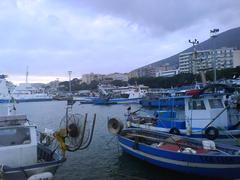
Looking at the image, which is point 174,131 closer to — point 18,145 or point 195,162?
point 195,162

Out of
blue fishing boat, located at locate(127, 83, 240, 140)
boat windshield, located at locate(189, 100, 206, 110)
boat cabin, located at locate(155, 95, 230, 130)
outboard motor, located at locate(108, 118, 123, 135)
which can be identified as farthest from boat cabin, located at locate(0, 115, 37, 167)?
boat windshield, located at locate(189, 100, 206, 110)

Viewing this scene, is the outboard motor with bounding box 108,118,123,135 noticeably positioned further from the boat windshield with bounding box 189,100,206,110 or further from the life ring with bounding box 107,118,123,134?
the boat windshield with bounding box 189,100,206,110

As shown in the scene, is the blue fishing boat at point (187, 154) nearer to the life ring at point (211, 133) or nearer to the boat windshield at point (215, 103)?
the life ring at point (211, 133)

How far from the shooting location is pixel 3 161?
1180 centimetres

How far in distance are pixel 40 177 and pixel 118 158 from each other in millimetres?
9557

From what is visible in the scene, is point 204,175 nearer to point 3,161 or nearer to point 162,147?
point 162,147

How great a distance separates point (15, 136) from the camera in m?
12.4

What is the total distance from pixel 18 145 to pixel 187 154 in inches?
267

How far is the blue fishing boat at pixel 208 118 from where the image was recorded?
60.3 ft

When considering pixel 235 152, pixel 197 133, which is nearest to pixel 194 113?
pixel 197 133

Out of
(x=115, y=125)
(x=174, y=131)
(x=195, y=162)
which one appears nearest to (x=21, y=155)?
(x=195, y=162)

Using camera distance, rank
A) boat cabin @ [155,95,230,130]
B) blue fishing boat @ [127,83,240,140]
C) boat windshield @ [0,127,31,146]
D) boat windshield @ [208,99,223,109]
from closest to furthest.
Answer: boat windshield @ [0,127,31,146] < blue fishing boat @ [127,83,240,140] < boat cabin @ [155,95,230,130] < boat windshield @ [208,99,223,109]

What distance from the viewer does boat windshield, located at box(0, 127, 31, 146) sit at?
40.1 ft

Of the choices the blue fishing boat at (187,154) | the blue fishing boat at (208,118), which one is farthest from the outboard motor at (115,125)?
the blue fishing boat at (208,118)
